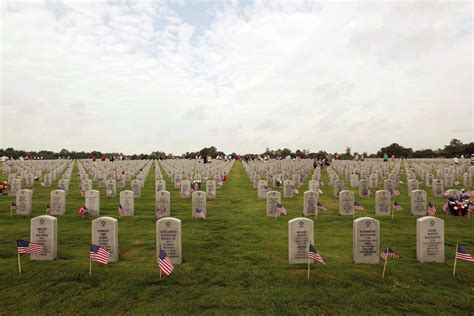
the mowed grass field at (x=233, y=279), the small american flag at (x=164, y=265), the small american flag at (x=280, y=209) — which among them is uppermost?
the small american flag at (x=280, y=209)

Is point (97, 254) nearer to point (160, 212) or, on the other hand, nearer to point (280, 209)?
point (160, 212)


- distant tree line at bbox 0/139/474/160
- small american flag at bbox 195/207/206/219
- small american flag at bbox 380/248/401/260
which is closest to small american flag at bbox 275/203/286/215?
small american flag at bbox 195/207/206/219

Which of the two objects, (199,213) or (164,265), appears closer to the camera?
(164,265)

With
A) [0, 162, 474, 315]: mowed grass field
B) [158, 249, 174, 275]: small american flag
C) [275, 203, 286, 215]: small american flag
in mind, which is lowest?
[0, 162, 474, 315]: mowed grass field

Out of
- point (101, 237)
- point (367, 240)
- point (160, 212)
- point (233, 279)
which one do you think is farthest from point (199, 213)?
point (367, 240)

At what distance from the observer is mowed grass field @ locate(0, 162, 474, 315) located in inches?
253

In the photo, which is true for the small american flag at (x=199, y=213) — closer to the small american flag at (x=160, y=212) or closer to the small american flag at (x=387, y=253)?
the small american flag at (x=160, y=212)

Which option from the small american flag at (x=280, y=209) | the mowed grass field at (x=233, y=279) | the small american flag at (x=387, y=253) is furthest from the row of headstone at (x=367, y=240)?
the small american flag at (x=280, y=209)

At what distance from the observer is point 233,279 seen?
7.66 meters

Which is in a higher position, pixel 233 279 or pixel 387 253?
pixel 387 253

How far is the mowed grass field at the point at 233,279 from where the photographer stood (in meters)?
6.41

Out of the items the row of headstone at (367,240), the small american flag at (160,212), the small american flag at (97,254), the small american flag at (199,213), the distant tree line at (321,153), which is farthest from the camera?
the distant tree line at (321,153)

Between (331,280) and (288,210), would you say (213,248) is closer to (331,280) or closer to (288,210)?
(331,280)

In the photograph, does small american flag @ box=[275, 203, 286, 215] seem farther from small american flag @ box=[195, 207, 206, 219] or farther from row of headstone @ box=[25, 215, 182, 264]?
row of headstone @ box=[25, 215, 182, 264]
